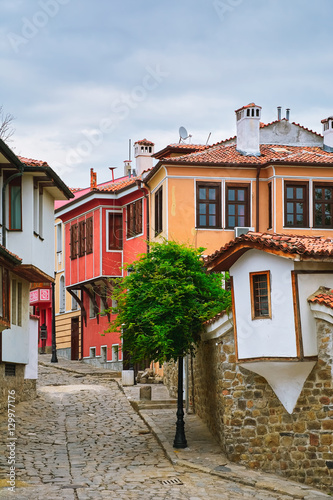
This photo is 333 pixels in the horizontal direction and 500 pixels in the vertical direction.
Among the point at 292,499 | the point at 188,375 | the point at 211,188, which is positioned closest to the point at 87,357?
the point at 211,188

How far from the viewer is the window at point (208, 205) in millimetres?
27516

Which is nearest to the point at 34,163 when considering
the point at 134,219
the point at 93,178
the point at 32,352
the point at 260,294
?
the point at 32,352

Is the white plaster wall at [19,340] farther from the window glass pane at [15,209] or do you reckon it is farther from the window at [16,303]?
the window glass pane at [15,209]

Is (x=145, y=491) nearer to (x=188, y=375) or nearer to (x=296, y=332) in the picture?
(x=296, y=332)

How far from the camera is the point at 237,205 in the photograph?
27.9 metres

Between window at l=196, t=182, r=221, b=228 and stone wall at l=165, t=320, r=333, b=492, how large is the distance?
33.7 feet

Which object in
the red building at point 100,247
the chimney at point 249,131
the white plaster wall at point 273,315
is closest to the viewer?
the white plaster wall at point 273,315

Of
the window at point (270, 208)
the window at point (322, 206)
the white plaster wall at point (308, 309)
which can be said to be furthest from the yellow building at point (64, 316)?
the white plaster wall at point (308, 309)

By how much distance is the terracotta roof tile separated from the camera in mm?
15602

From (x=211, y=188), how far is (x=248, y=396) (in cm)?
1195

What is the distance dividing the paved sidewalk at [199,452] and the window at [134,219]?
7549 mm

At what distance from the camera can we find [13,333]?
2262cm

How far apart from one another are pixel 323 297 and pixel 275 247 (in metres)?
1.27

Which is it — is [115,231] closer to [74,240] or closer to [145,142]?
[74,240]
